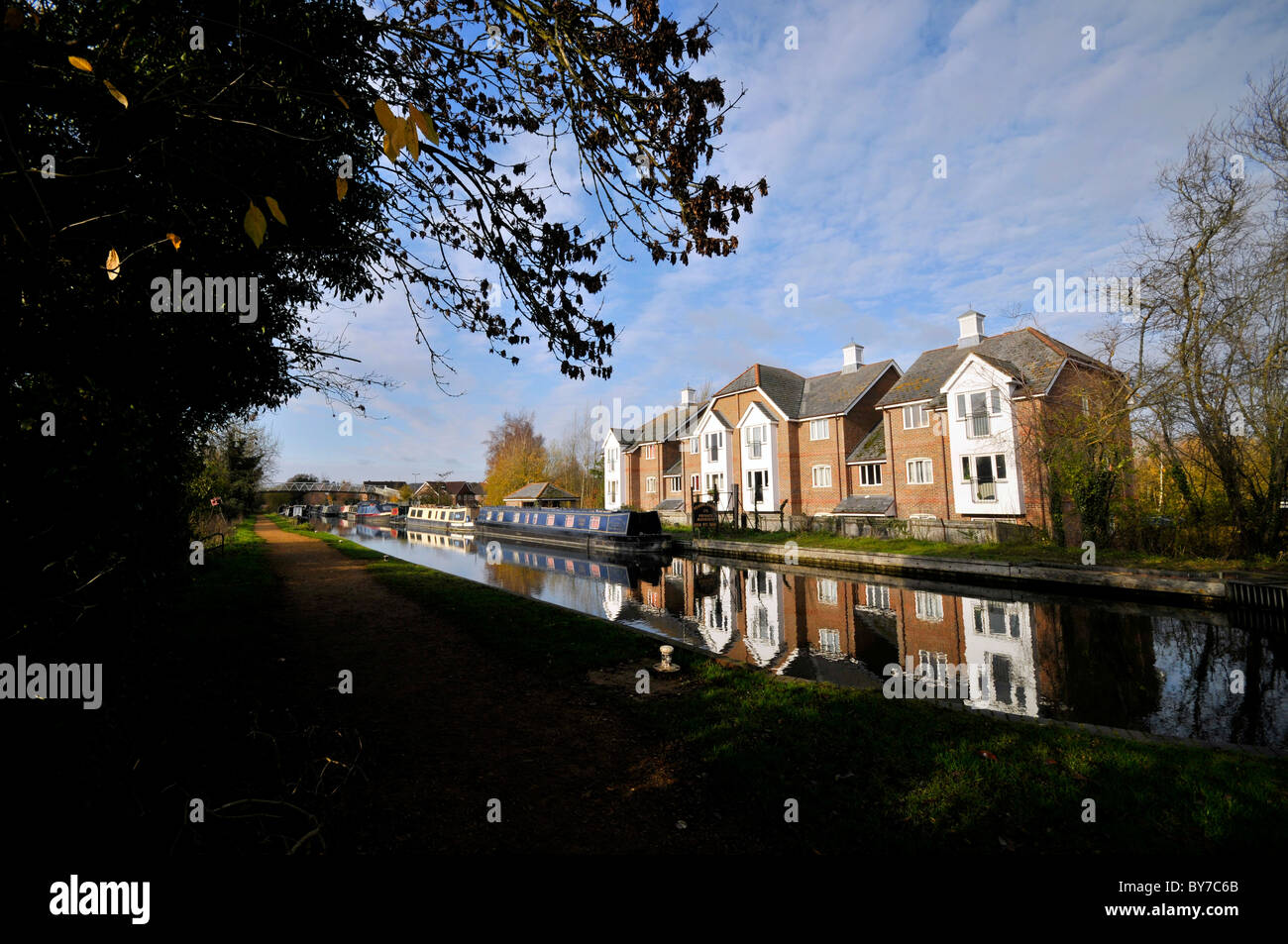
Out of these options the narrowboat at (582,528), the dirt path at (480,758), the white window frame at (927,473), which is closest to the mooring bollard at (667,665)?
the dirt path at (480,758)

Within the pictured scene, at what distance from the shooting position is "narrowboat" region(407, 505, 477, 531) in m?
46.6

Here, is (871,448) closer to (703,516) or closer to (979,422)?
(979,422)

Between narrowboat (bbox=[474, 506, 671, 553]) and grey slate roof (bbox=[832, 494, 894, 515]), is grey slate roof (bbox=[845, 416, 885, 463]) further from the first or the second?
narrowboat (bbox=[474, 506, 671, 553])

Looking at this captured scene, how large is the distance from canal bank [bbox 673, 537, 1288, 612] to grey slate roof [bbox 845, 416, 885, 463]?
358 inches

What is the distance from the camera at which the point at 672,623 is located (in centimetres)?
1283

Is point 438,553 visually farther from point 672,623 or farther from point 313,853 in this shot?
point 313,853

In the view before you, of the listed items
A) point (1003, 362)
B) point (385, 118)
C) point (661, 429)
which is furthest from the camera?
point (661, 429)

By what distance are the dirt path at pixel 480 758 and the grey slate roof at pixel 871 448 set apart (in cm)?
2652

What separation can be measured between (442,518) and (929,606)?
43.1 meters

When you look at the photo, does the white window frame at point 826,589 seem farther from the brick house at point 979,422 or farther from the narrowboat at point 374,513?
the narrowboat at point 374,513

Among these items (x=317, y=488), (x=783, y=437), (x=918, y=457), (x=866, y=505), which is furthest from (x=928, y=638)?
(x=317, y=488)

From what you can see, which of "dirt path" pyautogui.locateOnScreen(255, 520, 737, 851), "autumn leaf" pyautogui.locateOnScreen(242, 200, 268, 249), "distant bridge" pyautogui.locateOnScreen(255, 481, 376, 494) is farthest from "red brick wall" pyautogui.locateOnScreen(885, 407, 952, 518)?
"distant bridge" pyautogui.locateOnScreen(255, 481, 376, 494)

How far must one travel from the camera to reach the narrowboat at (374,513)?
58375 mm

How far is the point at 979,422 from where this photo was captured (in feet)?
81.8
